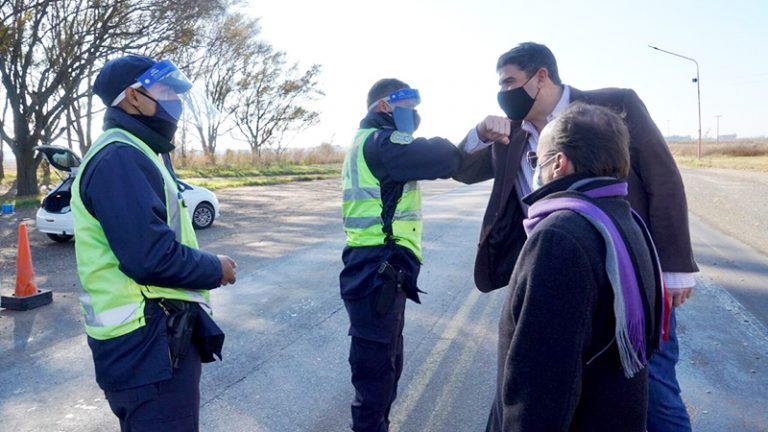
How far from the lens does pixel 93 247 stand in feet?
7.82

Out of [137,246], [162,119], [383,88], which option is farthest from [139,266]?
[383,88]

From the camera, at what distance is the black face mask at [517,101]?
3117 mm

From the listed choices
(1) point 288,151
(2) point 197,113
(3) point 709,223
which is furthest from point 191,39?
(1) point 288,151

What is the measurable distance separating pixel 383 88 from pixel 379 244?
0.88 metres

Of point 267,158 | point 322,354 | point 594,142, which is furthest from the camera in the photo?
point 267,158

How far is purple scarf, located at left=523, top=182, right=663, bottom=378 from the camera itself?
71.6 inches

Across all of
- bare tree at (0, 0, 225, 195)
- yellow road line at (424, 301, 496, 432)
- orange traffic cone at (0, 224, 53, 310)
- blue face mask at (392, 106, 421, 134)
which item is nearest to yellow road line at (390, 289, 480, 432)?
yellow road line at (424, 301, 496, 432)

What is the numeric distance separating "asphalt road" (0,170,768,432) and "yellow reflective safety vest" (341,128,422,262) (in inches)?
54.2

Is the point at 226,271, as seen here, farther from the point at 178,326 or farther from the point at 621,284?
the point at 621,284

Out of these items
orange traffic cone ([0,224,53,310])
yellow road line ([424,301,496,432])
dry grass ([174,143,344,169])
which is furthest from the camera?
dry grass ([174,143,344,169])

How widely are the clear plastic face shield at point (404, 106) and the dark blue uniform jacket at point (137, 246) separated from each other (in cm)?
147

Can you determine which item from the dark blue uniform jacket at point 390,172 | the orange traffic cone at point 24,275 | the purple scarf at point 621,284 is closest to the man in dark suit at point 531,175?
the dark blue uniform jacket at point 390,172

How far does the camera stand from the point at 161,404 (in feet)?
7.80

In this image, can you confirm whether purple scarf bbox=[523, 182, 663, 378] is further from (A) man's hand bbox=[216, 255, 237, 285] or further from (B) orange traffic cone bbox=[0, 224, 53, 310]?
(B) orange traffic cone bbox=[0, 224, 53, 310]
